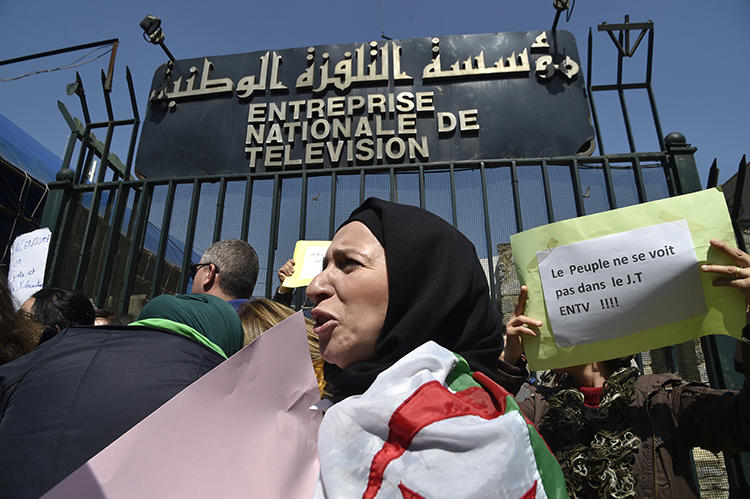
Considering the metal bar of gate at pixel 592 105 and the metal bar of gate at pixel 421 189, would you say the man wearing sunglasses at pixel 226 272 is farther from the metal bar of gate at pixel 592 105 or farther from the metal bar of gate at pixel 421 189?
the metal bar of gate at pixel 592 105

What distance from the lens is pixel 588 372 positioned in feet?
6.19

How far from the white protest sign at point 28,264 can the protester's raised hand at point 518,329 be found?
3.00 meters

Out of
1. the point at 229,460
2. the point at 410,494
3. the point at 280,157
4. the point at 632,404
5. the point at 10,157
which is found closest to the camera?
the point at 410,494

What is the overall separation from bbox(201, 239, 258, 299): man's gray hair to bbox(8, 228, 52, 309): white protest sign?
1352 mm

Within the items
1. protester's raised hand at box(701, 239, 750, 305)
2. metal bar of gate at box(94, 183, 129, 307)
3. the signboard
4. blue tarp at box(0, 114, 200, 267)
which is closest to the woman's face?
protester's raised hand at box(701, 239, 750, 305)

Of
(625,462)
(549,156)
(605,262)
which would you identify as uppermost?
(549,156)

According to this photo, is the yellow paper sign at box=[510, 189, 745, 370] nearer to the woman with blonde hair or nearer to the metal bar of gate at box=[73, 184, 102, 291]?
the woman with blonde hair

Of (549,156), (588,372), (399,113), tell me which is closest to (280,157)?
(399,113)

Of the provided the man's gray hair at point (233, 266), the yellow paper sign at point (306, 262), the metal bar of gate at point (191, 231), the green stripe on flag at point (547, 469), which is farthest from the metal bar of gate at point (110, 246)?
the green stripe on flag at point (547, 469)

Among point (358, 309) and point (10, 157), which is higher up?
point (10, 157)

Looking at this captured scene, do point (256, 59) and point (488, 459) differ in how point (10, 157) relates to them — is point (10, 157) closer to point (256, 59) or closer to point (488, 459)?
point (256, 59)

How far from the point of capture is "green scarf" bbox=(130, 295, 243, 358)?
1423 millimetres

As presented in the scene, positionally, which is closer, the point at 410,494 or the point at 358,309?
the point at 410,494

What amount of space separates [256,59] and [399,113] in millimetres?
1401
